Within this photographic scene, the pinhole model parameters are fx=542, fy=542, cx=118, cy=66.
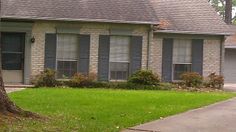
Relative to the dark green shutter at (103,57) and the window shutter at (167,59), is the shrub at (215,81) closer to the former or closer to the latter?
the window shutter at (167,59)

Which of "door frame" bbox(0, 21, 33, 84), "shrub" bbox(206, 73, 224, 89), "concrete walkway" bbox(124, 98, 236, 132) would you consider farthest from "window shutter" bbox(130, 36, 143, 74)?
"concrete walkway" bbox(124, 98, 236, 132)

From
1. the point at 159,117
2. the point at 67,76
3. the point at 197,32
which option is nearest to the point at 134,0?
the point at 197,32

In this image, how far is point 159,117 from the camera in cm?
1203

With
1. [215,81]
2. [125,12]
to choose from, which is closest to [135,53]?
[125,12]

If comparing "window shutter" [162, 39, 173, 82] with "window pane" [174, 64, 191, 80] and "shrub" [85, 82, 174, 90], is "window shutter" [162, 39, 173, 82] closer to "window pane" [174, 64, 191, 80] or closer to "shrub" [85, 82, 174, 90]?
"window pane" [174, 64, 191, 80]

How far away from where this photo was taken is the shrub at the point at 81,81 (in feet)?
72.4

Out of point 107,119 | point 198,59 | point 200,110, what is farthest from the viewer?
point 198,59

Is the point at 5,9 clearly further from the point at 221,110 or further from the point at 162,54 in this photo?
the point at 221,110

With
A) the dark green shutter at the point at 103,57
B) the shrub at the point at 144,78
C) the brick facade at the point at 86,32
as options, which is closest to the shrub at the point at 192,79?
the brick facade at the point at 86,32

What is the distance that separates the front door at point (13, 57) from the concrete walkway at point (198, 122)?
35.3ft

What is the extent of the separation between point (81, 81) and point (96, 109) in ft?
29.7

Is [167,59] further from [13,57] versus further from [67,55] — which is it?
[13,57]

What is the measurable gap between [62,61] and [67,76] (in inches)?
27.2

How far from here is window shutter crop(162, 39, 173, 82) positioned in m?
24.7
